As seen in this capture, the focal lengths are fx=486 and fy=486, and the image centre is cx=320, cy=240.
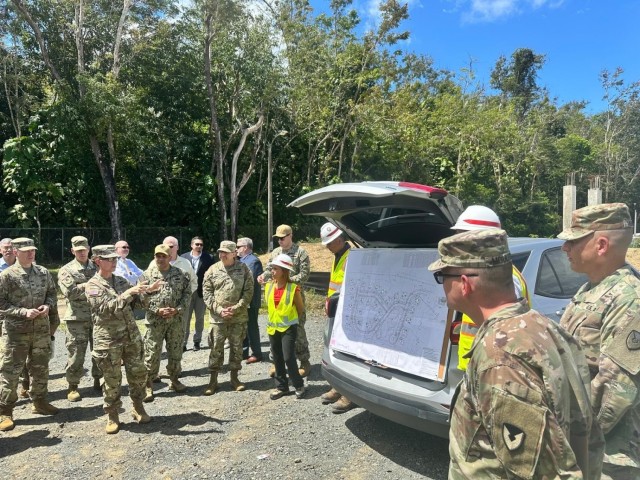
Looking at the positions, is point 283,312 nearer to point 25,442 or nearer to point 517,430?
point 25,442

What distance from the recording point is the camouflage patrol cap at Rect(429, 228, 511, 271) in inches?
61.3

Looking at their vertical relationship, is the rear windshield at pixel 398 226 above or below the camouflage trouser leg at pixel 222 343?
above

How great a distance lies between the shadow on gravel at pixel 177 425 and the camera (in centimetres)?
451

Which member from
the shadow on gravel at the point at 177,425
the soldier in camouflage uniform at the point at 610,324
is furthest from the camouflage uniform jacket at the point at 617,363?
the shadow on gravel at the point at 177,425

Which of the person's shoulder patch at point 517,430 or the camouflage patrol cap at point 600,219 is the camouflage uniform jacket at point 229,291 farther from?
the person's shoulder patch at point 517,430

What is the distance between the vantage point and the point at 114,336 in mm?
4574

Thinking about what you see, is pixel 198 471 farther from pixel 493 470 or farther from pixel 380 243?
pixel 493 470

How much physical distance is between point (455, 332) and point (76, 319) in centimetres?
437

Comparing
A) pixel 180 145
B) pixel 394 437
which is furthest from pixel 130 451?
pixel 180 145

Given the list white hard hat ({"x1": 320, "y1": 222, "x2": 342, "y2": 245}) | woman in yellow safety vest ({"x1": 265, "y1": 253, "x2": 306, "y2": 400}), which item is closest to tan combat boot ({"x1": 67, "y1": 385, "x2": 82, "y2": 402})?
woman in yellow safety vest ({"x1": 265, "y1": 253, "x2": 306, "y2": 400})

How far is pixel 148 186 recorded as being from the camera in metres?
21.9

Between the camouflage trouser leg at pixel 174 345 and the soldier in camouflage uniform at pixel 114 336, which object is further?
the camouflage trouser leg at pixel 174 345

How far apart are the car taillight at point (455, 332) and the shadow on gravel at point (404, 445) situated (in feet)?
3.40

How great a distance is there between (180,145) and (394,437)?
1928cm
